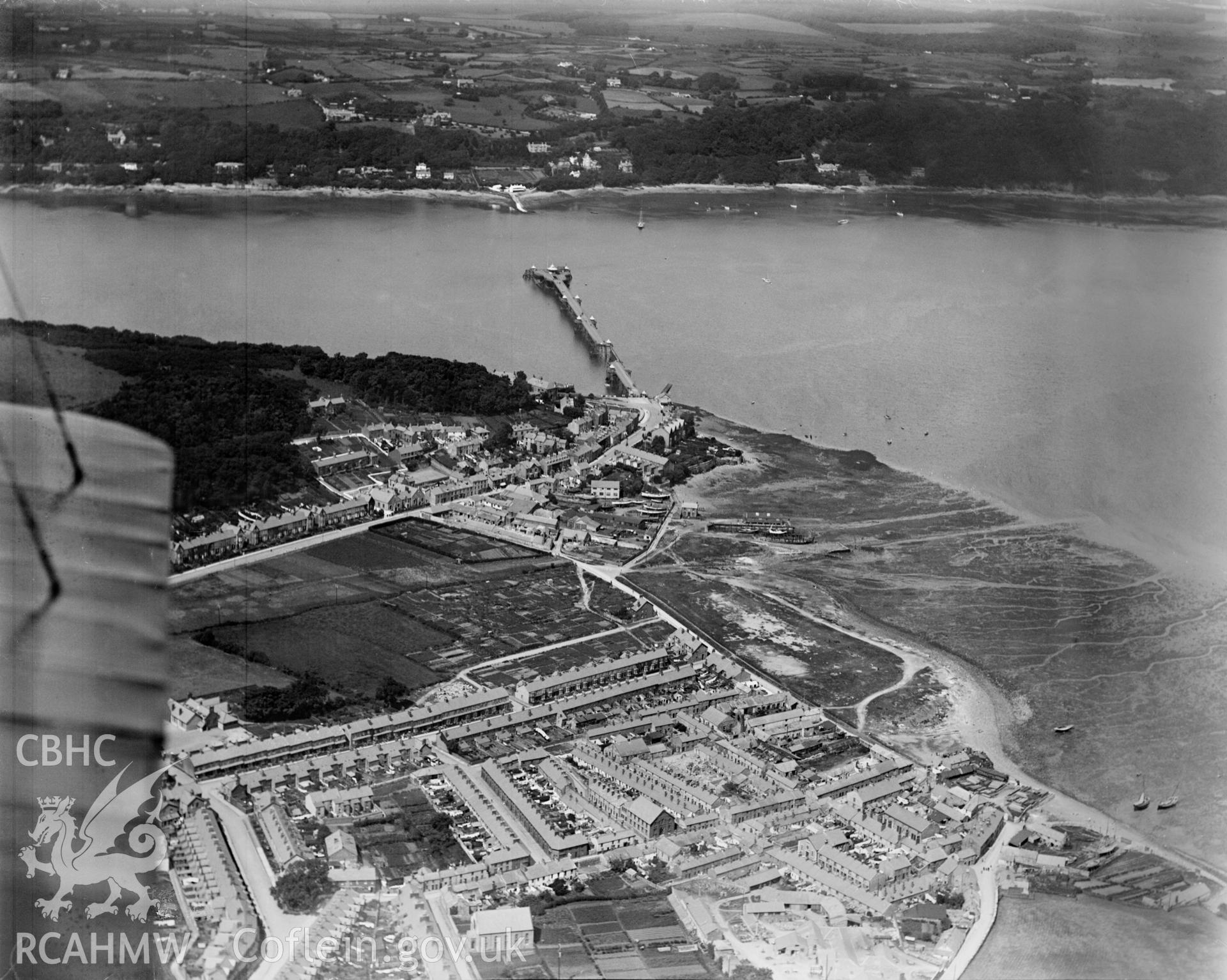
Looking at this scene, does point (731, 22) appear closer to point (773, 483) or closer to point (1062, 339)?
point (1062, 339)

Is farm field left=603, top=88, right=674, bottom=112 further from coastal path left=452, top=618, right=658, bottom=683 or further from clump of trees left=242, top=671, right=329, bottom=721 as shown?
clump of trees left=242, top=671, right=329, bottom=721

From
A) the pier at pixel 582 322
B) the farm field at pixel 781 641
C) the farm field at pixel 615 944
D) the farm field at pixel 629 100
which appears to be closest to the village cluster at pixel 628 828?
the farm field at pixel 615 944

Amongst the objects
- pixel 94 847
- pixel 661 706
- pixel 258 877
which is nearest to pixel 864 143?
pixel 661 706

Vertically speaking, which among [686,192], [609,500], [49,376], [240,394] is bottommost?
[609,500]

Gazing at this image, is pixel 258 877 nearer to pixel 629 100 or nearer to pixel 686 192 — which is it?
pixel 686 192

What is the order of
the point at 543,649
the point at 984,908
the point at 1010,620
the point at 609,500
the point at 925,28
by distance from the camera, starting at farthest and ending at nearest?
the point at 925,28 < the point at 609,500 < the point at 1010,620 < the point at 543,649 < the point at 984,908

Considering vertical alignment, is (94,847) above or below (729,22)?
below

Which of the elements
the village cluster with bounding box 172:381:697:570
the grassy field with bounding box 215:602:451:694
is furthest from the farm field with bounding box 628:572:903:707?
the grassy field with bounding box 215:602:451:694
